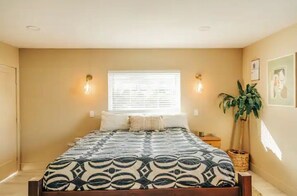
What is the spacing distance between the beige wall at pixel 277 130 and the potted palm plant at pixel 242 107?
4.7 inches

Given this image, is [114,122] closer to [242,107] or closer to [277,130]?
[242,107]

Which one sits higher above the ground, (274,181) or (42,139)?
(42,139)

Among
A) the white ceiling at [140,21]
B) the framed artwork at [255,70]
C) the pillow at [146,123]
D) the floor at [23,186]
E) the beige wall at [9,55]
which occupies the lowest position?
the floor at [23,186]

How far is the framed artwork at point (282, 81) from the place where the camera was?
10.9 feet

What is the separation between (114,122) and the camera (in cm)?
443

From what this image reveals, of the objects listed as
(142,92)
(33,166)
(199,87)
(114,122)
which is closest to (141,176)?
(114,122)

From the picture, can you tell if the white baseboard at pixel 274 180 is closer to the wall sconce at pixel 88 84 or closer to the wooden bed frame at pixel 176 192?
the wooden bed frame at pixel 176 192

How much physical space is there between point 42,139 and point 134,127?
183 centimetres

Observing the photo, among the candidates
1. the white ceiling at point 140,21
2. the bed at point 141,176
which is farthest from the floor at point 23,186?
the white ceiling at point 140,21

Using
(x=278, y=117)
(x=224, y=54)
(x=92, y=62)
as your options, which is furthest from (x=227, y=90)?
(x=92, y=62)

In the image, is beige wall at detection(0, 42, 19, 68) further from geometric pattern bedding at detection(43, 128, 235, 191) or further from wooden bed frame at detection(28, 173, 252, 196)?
wooden bed frame at detection(28, 173, 252, 196)

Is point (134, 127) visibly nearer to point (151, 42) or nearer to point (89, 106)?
Result: point (89, 106)

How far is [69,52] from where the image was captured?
4777 mm

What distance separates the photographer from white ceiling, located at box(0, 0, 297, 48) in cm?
254
